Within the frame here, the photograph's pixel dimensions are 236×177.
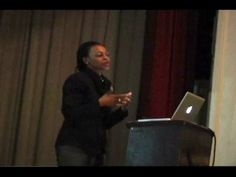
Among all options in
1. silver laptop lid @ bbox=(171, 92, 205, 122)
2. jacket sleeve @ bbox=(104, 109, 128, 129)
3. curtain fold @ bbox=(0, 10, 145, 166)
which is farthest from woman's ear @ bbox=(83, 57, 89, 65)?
curtain fold @ bbox=(0, 10, 145, 166)

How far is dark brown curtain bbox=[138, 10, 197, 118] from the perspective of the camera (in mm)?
3520

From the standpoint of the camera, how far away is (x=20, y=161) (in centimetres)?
350

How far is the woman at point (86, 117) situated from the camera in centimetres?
225

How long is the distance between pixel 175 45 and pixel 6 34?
1.19 meters

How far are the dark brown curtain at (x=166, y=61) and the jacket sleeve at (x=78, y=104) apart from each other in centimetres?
123

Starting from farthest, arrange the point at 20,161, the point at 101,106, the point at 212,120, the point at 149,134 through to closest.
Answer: the point at 20,161
the point at 212,120
the point at 101,106
the point at 149,134

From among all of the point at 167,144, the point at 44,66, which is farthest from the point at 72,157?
the point at 44,66

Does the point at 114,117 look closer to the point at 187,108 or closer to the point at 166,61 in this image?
the point at 187,108

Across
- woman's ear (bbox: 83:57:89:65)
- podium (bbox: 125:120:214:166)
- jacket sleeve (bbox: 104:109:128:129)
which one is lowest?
podium (bbox: 125:120:214:166)

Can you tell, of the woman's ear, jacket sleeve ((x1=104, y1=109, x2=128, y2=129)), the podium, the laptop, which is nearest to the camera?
the podium

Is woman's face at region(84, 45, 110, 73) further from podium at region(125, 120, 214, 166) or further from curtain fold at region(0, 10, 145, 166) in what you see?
curtain fold at region(0, 10, 145, 166)

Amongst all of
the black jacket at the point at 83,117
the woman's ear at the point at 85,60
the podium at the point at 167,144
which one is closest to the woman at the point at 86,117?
the black jacket at the point at 83,117

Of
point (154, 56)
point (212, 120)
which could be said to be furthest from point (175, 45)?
point (212, 120)

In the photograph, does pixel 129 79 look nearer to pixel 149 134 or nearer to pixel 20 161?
pixel 20 161
